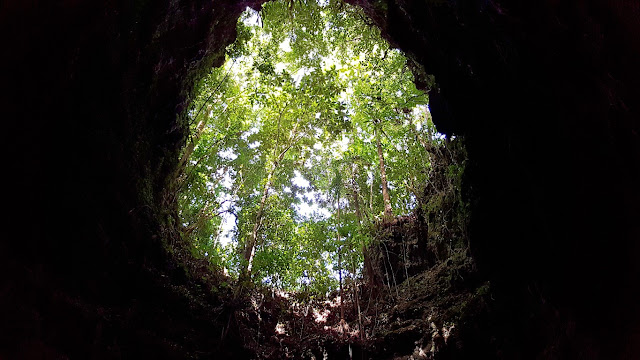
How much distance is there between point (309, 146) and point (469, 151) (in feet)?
27.9

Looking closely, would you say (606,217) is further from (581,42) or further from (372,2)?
(372,2)

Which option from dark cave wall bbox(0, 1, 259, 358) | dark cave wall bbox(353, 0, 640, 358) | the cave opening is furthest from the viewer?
the cave opening

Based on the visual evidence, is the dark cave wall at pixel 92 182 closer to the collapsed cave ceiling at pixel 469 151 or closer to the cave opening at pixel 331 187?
the collapsed cave ceiling at pixel 469 151

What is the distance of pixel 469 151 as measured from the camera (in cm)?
578

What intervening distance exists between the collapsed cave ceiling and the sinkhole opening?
1925 millimetres

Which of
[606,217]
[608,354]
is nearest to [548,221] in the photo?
[606,217]

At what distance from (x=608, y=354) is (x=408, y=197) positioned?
710cm

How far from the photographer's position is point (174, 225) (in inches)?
287

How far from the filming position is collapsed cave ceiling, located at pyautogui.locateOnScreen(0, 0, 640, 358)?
140 inches

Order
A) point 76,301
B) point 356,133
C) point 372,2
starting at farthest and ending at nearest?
1. point 356,133
2. point 372,2
3. point 76,301

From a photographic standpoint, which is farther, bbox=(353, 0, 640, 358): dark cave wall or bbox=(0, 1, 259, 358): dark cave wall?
bbox=(0, 1, 259, 358): dark cave wall

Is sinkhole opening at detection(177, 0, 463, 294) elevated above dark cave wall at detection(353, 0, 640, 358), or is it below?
above

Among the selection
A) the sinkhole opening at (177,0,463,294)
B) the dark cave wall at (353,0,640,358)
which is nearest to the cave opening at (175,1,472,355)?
the sinkhole opening at (177,0,463,294)

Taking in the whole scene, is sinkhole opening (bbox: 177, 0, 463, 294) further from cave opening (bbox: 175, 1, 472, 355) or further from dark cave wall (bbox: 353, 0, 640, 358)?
dark cave wall (bbox: 353, 0, 640, 358)
